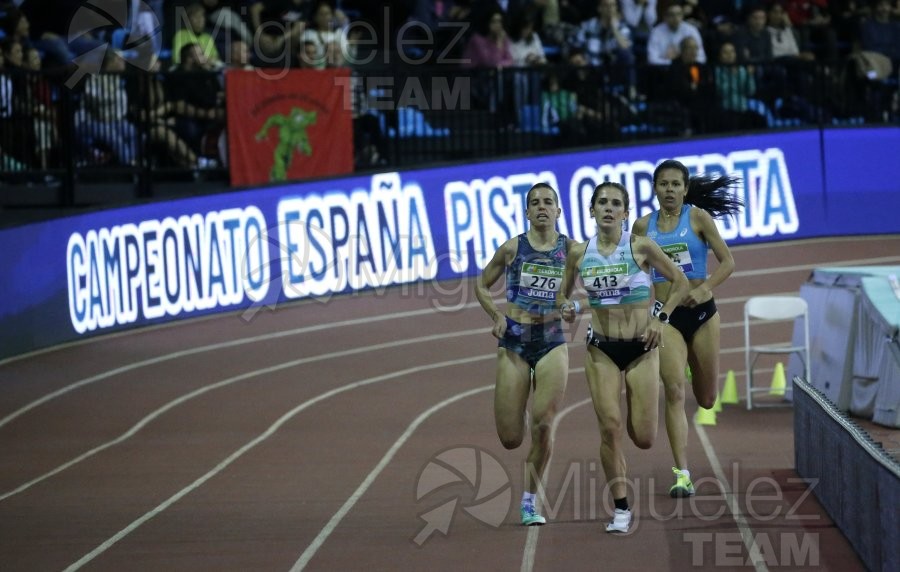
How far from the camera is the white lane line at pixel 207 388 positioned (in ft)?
39.7

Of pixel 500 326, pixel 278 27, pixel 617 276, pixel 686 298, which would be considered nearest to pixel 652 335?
pixel 617 276

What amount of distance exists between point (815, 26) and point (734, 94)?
293cm

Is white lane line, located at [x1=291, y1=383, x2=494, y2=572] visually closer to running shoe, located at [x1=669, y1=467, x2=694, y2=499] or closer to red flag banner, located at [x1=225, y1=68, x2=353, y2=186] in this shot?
running shoe, located at [x1=669, y1=467, x2=694, y2=499]

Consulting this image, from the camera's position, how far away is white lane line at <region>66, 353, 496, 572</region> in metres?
9.38

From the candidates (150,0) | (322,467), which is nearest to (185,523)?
(322,467)

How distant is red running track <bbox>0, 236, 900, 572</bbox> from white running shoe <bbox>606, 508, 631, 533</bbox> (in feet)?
0.22

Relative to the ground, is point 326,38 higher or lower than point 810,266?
higher

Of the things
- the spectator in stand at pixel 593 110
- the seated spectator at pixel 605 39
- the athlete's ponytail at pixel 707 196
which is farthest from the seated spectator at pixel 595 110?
the athlete's ponytail at pixel 707 196

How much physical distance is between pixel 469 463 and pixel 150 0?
10695mm

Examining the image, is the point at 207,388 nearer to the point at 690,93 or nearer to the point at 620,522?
the point at 620,522

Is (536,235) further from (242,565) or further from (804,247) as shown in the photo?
(804,247)

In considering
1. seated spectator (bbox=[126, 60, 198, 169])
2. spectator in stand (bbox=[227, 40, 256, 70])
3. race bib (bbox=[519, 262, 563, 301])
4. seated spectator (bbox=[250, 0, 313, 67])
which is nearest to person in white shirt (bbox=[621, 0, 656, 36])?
seated spectator (bbox=[250, 0, 313, 67])

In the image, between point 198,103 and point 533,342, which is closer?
point 533,342

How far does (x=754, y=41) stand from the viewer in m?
Result: 22.7
